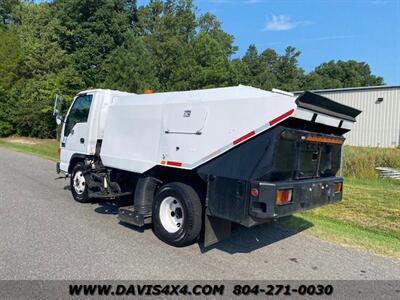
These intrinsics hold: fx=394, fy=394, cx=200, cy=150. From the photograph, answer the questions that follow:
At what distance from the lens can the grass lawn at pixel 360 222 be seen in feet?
21.9

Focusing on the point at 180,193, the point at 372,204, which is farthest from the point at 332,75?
the point at 180,193

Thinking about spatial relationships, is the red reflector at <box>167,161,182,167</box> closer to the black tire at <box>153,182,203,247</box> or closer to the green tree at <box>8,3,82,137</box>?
the black tire at <box>153,182,203,247</box>

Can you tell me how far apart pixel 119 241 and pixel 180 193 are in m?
1.25

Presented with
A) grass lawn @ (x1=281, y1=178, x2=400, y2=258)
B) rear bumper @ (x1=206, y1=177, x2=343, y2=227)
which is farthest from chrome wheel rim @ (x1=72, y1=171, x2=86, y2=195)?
grass lawn @ (x1=281, y1=178, x2=400, y2=258)

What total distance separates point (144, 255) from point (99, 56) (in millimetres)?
44549

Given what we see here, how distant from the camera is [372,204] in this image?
396 inches

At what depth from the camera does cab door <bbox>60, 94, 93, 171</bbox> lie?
8.49m

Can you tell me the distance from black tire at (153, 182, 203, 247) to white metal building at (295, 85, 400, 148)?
26868 mm

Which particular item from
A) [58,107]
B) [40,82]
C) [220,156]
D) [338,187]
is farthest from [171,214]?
[40,82]

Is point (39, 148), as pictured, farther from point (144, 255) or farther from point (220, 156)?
point (220, 156)

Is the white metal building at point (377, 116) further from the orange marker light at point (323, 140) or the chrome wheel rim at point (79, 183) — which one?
the chrome wheel rim at point (79, 183)

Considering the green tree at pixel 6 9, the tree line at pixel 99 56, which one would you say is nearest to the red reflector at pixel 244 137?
the tree line at pixel 99 56

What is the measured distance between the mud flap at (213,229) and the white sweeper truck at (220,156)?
0.01 m

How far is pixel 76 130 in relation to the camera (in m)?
8.84
